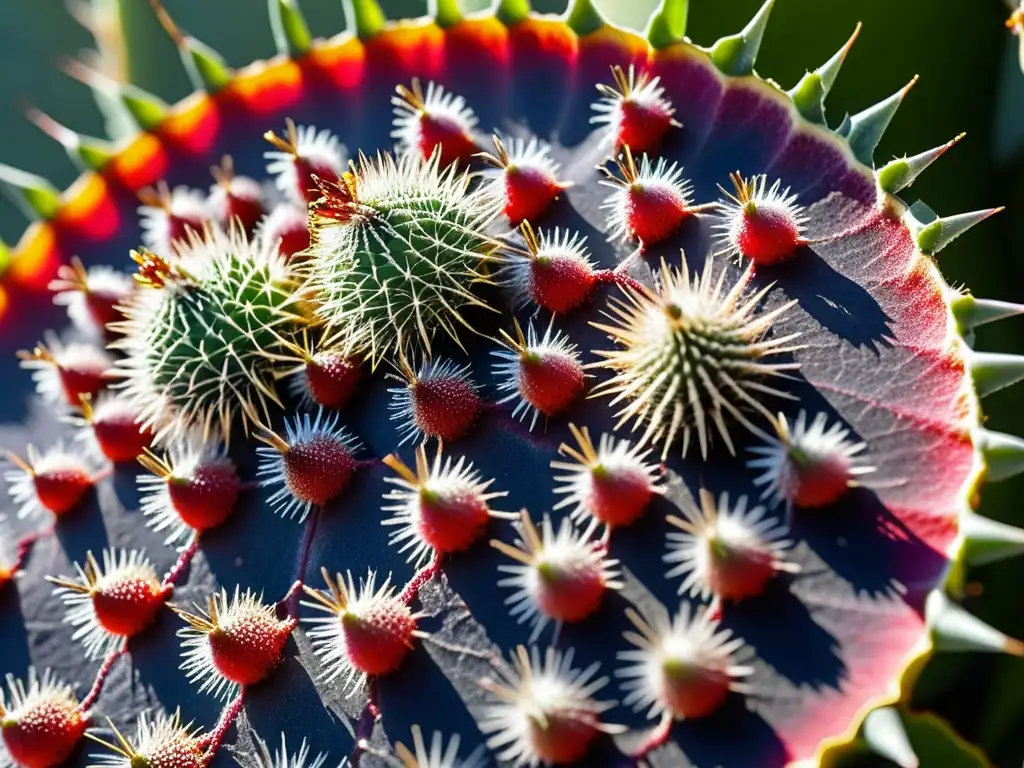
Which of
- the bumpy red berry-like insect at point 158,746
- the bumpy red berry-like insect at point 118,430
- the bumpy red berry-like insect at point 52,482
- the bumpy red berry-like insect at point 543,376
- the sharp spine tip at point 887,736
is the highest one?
the bumpy red berry-like insect at point 543,376

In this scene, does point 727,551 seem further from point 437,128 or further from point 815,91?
point 437,128

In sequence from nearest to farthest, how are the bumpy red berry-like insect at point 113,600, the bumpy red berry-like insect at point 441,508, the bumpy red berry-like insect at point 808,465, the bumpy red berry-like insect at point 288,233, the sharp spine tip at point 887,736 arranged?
the sharp spine tip at point 887,736, the bumpy red berry-like insect at point 808,465, the bumpy red berry-like insect at point 441,508, the bumpy red berry-like insect at point 113,600, the bumpy red berry-like insect at point 288,233

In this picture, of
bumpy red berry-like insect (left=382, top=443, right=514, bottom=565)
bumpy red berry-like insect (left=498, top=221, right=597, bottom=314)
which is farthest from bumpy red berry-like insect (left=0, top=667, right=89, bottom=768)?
bumpy red berry-like insect (left=498, top=221, right=597, bottom=314)

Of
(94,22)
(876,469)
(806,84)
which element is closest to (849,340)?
(876,469)

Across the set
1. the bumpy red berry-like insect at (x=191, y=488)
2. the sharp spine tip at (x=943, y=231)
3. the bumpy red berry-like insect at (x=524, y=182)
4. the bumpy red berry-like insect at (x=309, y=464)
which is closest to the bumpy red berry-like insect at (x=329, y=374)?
the bumpy red berry-like insect at (x=309, y=464)

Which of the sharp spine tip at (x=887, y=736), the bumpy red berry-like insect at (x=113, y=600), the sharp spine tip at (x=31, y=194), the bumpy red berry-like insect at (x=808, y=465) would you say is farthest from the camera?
the sharp spine tip at (x=31, y=194)

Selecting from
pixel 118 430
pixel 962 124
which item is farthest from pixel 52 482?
pixel 962 124

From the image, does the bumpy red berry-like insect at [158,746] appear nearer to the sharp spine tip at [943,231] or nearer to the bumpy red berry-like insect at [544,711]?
the bumpy red berry-like insect at [544,711]
